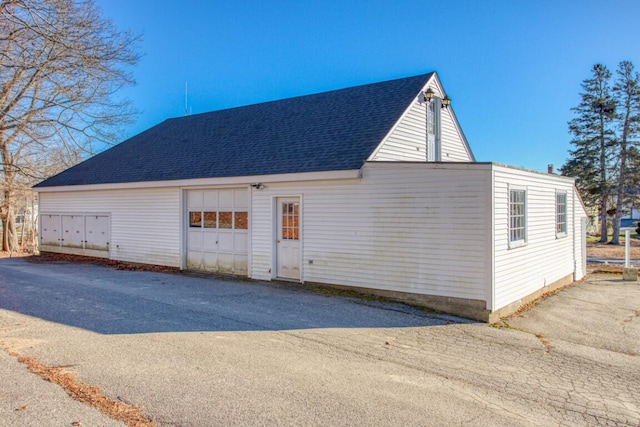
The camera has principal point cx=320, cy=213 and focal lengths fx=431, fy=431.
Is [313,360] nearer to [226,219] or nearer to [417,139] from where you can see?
[226,219]

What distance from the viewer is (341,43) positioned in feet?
56.5

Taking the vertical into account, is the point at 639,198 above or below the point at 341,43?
below

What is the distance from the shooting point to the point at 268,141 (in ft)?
44.1

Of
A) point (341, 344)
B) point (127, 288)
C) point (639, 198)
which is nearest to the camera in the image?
point (341, 344)

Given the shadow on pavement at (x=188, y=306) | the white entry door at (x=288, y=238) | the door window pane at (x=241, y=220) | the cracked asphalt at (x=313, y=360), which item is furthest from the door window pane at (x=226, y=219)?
the cracked asphalt at (x=313, y=360)

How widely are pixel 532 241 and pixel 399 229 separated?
327cm

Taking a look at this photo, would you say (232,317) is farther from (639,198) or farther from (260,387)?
(639,198)

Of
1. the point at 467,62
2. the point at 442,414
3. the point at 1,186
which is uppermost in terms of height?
the point at 467,62

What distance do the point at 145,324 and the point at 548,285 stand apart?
942 cm

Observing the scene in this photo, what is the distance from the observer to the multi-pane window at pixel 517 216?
29.0 ft

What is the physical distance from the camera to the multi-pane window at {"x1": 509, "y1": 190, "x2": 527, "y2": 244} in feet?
29.0

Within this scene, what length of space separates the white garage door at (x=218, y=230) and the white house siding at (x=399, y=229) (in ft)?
4.41

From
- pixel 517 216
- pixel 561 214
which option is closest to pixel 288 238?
pixel 517 216

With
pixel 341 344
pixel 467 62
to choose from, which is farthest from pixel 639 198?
pixel 341 344
